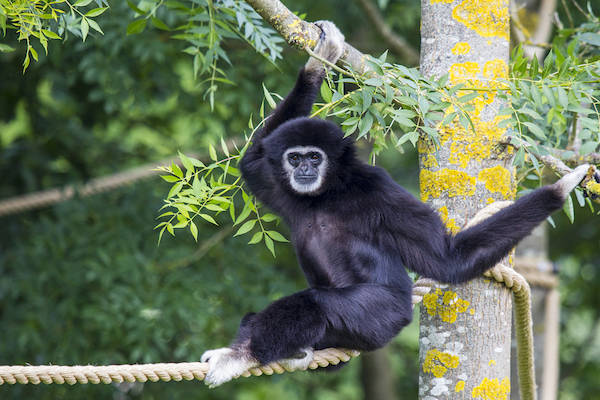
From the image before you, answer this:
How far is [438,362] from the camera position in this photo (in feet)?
11.3

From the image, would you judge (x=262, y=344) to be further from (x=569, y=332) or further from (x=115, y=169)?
(x=569, y=332)

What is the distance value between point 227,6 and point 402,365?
714cm

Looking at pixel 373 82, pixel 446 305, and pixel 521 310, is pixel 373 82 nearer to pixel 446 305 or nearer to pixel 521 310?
pixel 446 305

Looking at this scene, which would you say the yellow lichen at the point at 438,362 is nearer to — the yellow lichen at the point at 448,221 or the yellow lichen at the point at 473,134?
the yellow lichen at the point at 448,221

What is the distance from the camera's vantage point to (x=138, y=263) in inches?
239

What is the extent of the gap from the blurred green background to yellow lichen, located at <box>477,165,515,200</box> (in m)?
2.51

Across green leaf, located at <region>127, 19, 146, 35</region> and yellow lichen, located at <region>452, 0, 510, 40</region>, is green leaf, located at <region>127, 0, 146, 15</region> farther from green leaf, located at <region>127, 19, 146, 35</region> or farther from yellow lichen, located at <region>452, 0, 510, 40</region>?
yellow lichen, located at <region>452, 0, 510, 40</region>

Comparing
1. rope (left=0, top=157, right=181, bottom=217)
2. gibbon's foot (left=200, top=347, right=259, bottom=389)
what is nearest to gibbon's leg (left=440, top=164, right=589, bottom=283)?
gibbon's foot (left=200, top=347, right=259, bottom=389)

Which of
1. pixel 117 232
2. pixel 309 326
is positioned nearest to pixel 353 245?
pixel 309 326

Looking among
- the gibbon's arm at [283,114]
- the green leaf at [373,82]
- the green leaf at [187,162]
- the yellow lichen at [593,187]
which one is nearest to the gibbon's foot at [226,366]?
the green leaf at [187,162]

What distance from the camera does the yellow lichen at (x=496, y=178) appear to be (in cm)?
350

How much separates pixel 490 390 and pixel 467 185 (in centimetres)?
102

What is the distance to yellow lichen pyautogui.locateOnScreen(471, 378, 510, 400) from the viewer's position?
3361 mm

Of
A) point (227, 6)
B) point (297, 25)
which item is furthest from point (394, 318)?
point (227, 6)
